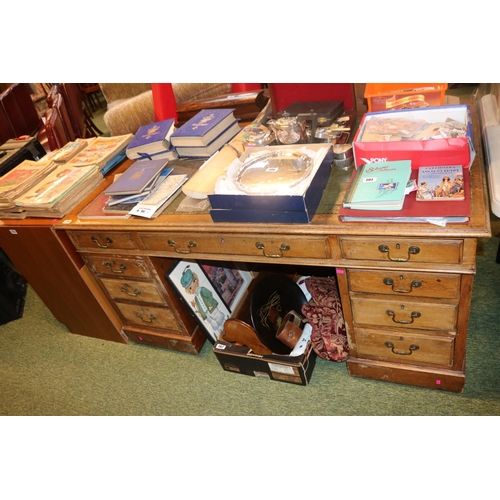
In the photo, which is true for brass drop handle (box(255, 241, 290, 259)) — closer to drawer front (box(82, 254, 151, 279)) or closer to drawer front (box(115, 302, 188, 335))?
drawer front (box(82, 254, 151, 279))

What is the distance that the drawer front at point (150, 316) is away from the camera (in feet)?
7.53

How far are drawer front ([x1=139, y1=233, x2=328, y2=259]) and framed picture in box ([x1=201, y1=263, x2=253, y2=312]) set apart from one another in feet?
1.61

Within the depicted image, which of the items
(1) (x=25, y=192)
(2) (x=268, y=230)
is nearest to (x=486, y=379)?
(2) (x=268, y=230)

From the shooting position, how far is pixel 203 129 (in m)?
2.03

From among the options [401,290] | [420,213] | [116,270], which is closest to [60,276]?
[116,270]

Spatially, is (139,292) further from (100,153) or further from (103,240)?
(100,153)

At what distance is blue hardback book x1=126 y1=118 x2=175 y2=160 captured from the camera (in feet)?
7.11

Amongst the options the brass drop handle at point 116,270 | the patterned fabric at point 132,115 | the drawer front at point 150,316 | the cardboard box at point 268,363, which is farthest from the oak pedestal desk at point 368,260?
the patterned fabric at point 132,115

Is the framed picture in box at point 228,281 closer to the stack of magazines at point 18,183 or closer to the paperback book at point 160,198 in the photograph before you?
the paperback book at point 160,198

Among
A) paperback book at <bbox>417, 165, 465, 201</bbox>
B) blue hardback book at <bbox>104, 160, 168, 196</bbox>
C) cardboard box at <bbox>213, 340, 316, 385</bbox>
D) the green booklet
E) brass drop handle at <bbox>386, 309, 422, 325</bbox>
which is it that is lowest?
cardboard box at <bbox>213, 340, 316, 385</bbox>

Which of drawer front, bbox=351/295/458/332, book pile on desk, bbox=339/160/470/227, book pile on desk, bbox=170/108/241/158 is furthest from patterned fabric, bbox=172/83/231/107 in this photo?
drawer front, bbox=351/295/458/332

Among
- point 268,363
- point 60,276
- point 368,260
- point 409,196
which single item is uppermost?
point 409,196

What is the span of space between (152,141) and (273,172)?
850mm

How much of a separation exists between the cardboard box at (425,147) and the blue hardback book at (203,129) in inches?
28.2
